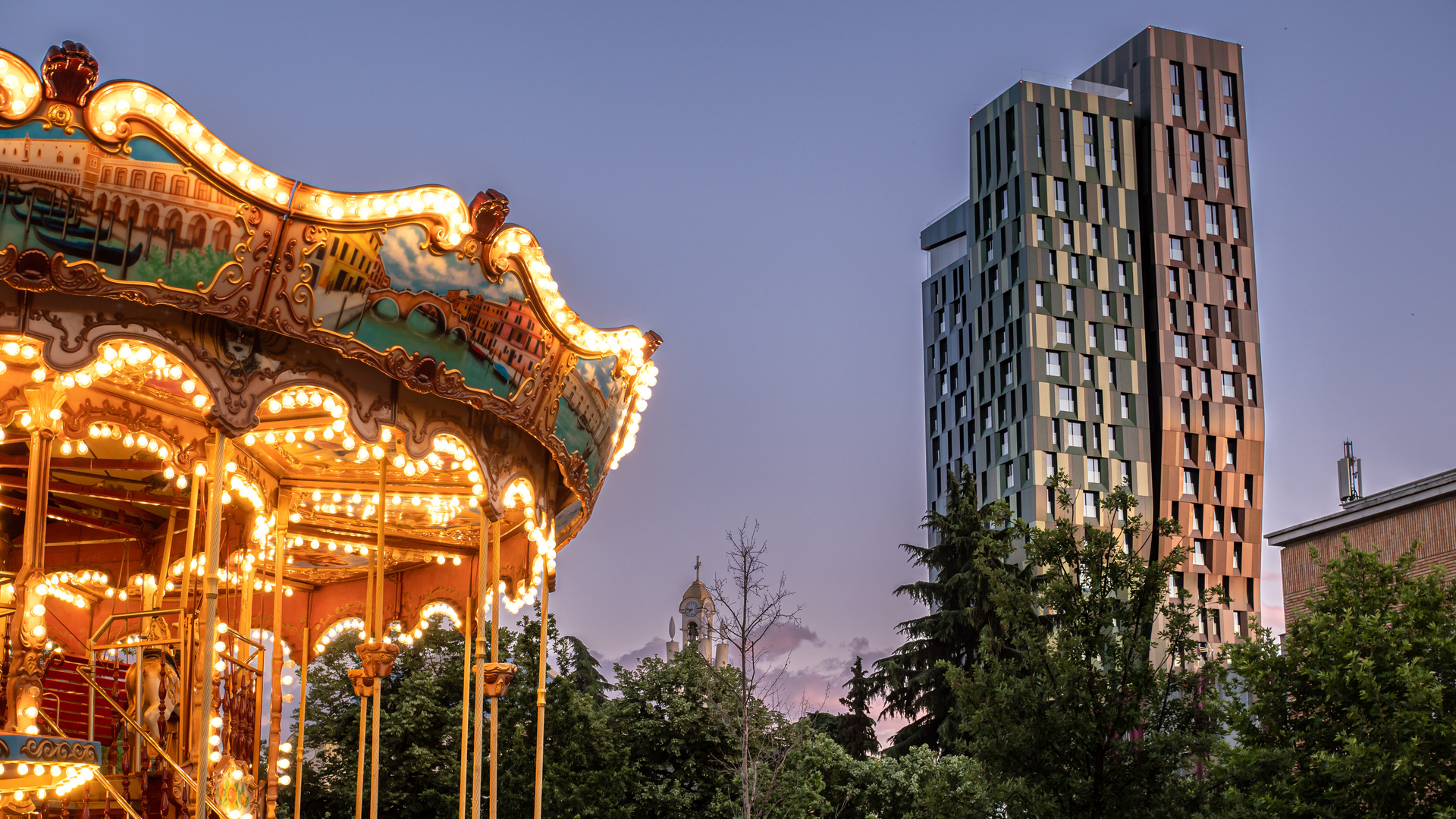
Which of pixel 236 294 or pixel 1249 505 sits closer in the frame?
pixel 236 294

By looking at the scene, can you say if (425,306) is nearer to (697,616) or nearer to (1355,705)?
(1355,705)

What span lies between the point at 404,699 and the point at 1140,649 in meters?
18.1

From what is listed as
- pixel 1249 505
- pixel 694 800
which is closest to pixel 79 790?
pixel 694 800

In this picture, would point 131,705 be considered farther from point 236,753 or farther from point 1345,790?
point 1345,790

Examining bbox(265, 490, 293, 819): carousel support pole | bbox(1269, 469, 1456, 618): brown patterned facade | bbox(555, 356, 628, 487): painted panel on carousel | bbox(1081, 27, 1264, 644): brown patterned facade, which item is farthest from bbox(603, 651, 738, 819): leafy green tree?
bbox(1081, 27, 1264, 644): brown patterned facade

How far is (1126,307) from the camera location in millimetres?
70062

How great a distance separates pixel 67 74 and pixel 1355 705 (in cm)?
1838

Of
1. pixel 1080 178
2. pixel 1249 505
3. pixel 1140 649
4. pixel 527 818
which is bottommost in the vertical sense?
pixel 527 818

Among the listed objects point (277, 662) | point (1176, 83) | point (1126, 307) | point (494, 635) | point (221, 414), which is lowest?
point (277, 662)

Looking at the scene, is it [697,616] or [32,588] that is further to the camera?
[697,616]

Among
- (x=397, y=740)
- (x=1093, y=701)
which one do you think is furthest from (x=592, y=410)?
(x=397, y=740)

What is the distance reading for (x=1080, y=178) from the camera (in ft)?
230

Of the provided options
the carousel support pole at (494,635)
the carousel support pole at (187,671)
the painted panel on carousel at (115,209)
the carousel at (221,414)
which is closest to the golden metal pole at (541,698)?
the carousel at (221,414)

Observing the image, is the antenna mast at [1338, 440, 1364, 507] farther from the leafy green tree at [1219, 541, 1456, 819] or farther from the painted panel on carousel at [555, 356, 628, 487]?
→ the painted panel on carousel at [555, 356, 628, 487]
